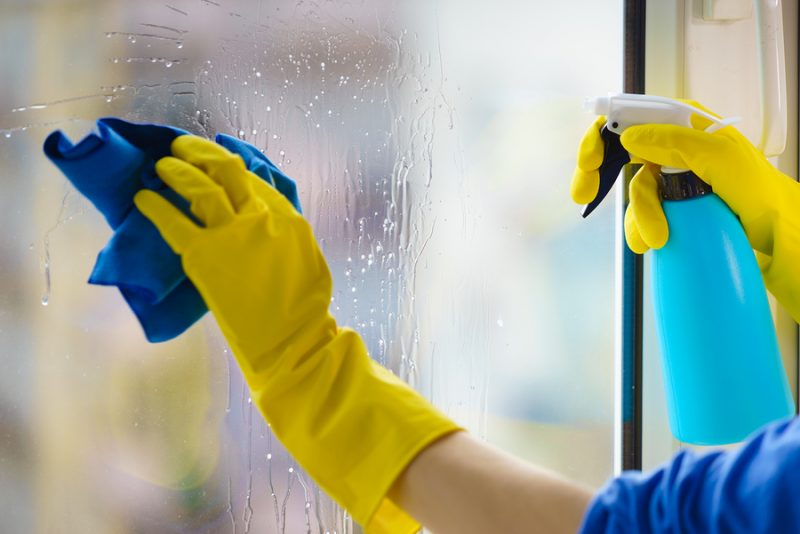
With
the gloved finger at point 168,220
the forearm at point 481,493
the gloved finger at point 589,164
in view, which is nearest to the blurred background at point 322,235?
the gloved finger at point 589,164

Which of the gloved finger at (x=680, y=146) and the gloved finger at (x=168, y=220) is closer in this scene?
the gloved finger at (x=168, y=220)

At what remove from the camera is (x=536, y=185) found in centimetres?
97

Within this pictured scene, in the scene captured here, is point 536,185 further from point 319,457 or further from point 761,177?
point 319,457

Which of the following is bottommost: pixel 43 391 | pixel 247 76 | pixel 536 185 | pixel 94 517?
pixel 94 517

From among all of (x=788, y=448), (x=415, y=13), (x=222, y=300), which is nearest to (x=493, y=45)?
(x=415, y=13)

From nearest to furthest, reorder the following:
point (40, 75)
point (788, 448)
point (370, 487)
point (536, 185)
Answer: point (788, 448) < point (370, 487) < point (40, 75) < point (536, 185)

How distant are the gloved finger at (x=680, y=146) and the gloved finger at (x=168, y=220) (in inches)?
17.4

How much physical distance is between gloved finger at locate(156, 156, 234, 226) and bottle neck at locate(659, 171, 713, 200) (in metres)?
0.45

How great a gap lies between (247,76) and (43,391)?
36cm

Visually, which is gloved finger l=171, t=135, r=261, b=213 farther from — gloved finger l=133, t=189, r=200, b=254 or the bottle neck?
the bottle neck

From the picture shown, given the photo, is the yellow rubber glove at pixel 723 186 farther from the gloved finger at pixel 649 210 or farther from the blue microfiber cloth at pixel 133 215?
the blue microfiber cloth at pixel 133 215

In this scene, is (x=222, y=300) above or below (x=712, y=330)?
above

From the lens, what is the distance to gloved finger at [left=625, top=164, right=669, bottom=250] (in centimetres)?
78

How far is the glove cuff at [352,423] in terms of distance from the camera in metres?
0.50
